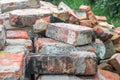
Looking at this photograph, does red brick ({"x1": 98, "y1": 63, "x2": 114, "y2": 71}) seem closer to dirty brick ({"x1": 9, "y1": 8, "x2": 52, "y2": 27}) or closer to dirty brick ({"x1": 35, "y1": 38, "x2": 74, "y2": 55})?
dirty brick ({"x1": 35, "y1": 38, "x2": 74, "y2": 55})

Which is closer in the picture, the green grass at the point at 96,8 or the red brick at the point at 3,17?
the red brick at the point at 3,17

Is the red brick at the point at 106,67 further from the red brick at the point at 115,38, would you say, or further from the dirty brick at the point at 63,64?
the dirty brick at the point at 63,64

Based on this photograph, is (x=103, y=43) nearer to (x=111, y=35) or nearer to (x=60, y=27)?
(x=111, y=35)

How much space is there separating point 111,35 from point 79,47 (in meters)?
0.72

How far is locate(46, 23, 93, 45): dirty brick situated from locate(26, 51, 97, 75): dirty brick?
50 centimetres

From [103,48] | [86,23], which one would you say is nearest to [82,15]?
[86,23]

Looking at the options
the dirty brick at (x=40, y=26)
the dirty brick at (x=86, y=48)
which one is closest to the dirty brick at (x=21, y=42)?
the dirty brick at (x=40, y=26)

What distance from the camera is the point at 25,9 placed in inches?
184

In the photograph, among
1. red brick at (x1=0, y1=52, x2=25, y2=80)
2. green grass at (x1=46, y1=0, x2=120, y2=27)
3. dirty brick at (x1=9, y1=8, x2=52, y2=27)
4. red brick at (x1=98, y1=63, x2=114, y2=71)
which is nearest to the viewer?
red brick at (x1=0, y1=52, x2=25, y2=80)

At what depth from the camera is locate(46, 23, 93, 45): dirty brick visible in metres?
3.70

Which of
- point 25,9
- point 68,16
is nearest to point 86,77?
point 68,16

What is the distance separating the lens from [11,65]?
2.94 m

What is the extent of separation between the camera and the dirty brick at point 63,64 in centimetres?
319

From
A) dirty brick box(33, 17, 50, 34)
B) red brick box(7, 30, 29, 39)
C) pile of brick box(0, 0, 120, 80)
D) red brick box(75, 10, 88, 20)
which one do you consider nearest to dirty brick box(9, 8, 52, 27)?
pile of brick box(0, 0, 120, 80)
